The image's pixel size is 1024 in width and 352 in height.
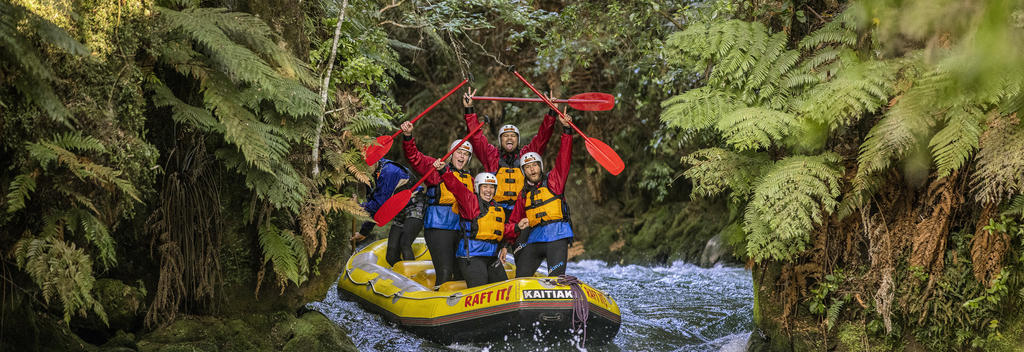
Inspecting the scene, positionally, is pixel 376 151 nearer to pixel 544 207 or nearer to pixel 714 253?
pixel 544 207

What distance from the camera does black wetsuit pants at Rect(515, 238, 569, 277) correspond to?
637 cm

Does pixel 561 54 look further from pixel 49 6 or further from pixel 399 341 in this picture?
pixel 49 6

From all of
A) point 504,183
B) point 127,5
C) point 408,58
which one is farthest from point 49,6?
point 408,58

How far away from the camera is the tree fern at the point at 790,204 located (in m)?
4.59

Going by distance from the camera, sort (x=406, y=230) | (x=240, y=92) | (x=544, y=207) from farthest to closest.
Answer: (x=406, y=230)
(x=544, y=207)
(x=240, y=92)

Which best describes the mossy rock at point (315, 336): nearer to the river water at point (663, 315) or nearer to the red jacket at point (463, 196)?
the river water at point (663, 315)

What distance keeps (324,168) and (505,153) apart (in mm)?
2452

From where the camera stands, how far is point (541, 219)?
21.2 feet

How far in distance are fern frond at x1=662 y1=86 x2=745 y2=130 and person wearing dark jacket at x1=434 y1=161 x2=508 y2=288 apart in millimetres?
2014

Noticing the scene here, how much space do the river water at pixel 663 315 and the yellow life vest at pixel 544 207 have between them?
118 centimetres

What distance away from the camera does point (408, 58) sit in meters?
13.8

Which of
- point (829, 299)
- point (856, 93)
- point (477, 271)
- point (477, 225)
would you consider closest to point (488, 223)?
point (477, 225)

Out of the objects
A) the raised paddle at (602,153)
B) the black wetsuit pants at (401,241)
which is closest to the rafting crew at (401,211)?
the black wetsuit pants at (401,241)

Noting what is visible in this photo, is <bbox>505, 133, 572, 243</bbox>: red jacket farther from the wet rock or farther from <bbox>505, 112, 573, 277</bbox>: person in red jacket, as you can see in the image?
the wet rock
